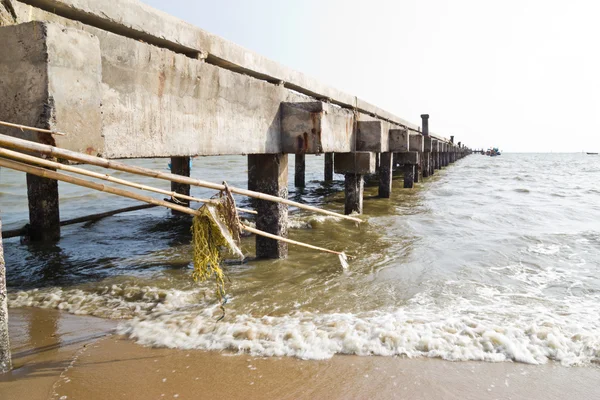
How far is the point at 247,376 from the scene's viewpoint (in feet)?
10.1

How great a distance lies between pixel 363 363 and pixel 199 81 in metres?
2.92

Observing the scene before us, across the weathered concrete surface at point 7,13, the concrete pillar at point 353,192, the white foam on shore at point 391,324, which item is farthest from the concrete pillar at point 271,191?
the concrete pillar at point 353,192

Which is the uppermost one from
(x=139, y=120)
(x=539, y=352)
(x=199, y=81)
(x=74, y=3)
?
(x=74, y=3)

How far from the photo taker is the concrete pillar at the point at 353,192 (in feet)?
30.5

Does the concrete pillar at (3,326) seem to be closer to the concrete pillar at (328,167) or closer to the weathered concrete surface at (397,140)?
the weathered concrete surface at (397,140)

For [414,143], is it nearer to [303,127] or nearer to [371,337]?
[303,127]

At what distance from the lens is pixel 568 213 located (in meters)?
11.5

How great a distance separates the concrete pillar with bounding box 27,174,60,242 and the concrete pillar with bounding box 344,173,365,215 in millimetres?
5580

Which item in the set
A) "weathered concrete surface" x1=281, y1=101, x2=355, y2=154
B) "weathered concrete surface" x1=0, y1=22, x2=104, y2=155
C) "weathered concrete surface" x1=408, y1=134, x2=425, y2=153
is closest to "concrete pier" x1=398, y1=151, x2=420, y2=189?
"weathered concrete surface" x1=408, y1=134, x2=425, y2=153

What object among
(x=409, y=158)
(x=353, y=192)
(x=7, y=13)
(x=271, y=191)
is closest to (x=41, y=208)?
(x=271, y=191)

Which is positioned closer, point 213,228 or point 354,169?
point 213,228

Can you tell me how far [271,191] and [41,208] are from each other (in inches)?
174

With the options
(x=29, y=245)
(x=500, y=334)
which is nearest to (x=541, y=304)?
(x=500, y=334)

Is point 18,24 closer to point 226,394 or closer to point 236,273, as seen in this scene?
point 226,394
